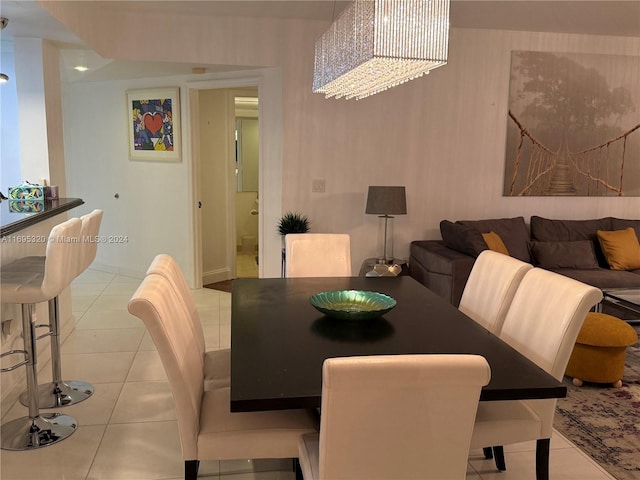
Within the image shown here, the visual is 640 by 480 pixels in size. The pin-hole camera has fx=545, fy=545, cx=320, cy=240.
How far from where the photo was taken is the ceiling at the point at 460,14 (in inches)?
162

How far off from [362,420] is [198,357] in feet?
3.72

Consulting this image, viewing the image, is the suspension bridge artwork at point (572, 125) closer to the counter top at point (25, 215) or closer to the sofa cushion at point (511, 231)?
the sofa cushion at point (511, 231)

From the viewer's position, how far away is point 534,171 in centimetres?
524

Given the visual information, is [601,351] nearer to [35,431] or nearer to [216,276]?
[35,431]

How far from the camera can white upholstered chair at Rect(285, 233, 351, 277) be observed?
3.52 metres

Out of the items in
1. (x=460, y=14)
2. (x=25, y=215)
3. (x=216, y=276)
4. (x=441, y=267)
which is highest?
(x=460, y=14)

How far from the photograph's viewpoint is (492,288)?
2703mm

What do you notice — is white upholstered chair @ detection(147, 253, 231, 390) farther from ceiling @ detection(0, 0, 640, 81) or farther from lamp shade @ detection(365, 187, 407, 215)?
lamp shade @ detection(365, 187, 407, 215)

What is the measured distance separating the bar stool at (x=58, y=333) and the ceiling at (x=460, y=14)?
1405 millimetres

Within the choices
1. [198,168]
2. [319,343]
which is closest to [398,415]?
[319,343]

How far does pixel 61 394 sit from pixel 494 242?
3.42 metres

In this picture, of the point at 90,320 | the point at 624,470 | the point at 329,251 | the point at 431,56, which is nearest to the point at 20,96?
the point at 90,320

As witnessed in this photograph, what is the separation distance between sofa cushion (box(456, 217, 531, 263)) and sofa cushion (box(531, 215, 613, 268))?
0.14 m

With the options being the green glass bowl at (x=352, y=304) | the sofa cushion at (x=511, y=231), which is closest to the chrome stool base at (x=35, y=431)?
the green glass bowl at (x=352, y=304)
